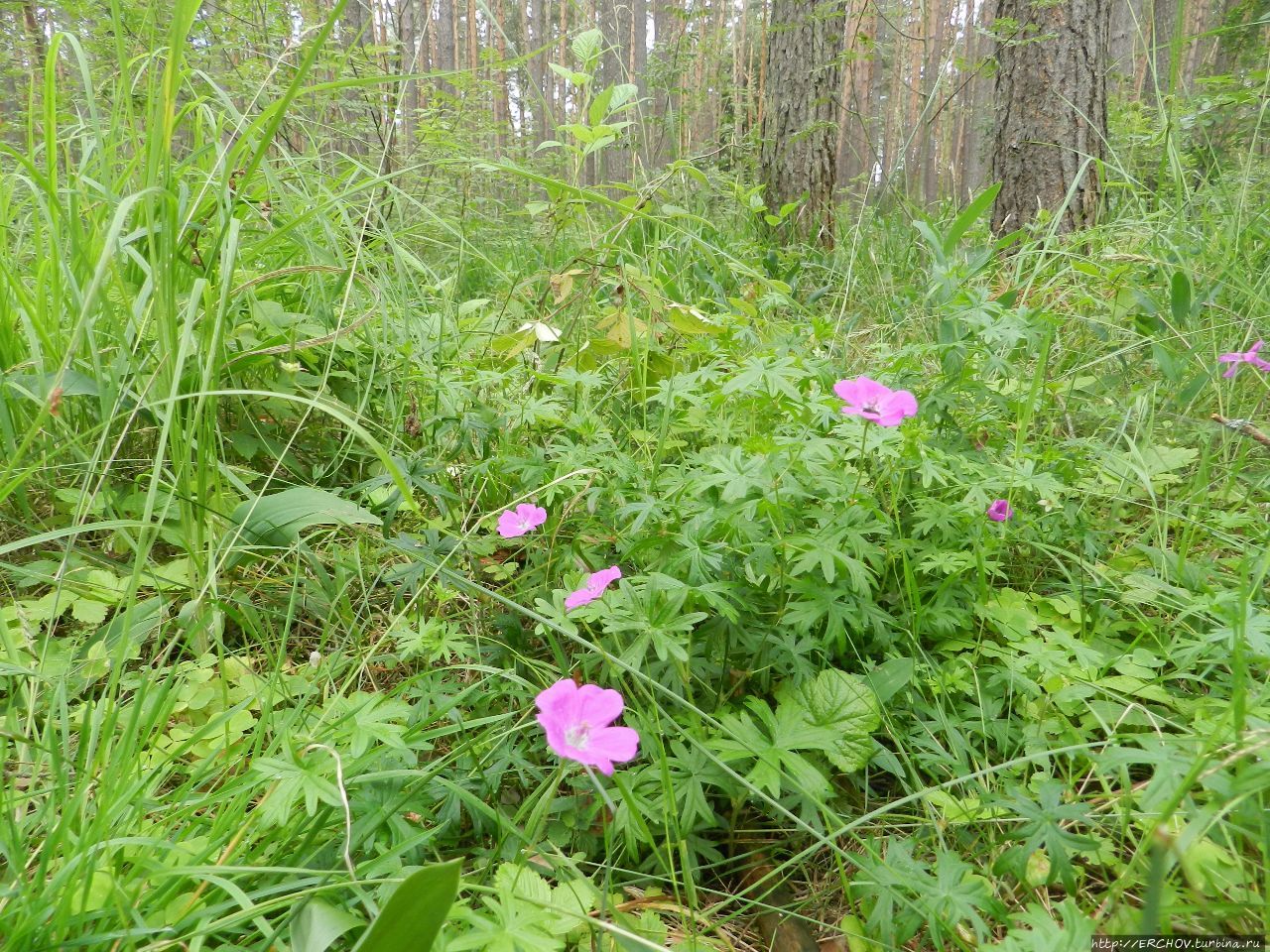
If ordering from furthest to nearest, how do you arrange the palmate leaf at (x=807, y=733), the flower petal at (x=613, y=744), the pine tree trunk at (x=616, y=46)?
1. the pine tree trunk at (x=616, y=46)
2. the palmate leaf at (x=807, y=733)
3. the flower petal at (x=613, y=744)

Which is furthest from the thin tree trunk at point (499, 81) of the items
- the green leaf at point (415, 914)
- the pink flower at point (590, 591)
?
the green leaf at point (415, 914)

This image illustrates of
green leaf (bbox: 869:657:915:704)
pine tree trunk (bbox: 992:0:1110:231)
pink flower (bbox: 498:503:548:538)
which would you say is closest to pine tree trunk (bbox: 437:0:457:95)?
pine tree trunk (bbox: 992:0:1110:231)

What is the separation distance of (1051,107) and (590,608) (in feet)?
9.97

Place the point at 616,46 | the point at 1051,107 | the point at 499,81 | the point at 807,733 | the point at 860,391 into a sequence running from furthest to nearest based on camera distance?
1. the point at 499,81
2. the point at 1051,107
3. the point at 616,46
4. the point at 860,391
5. the point at 807,733

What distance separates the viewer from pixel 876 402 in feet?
3.47

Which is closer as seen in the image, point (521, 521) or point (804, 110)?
point (521, 521)

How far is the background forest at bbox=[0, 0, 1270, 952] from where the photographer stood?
720 millimetres

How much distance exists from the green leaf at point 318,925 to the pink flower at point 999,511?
1038mm

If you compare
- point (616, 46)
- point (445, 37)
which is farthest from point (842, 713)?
point (445, 37)

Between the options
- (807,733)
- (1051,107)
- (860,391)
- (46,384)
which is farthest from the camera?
(1051,107)

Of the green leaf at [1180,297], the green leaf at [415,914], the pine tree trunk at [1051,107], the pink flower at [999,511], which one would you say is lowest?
the green leaf at [415,914]

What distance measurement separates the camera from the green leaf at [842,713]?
0.89m

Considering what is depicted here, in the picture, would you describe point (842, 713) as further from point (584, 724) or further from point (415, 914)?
point (415, 914)

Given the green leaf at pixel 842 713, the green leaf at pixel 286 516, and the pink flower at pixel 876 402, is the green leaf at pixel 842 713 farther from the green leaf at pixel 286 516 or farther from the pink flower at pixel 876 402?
the green leaf at pixel 286 516
